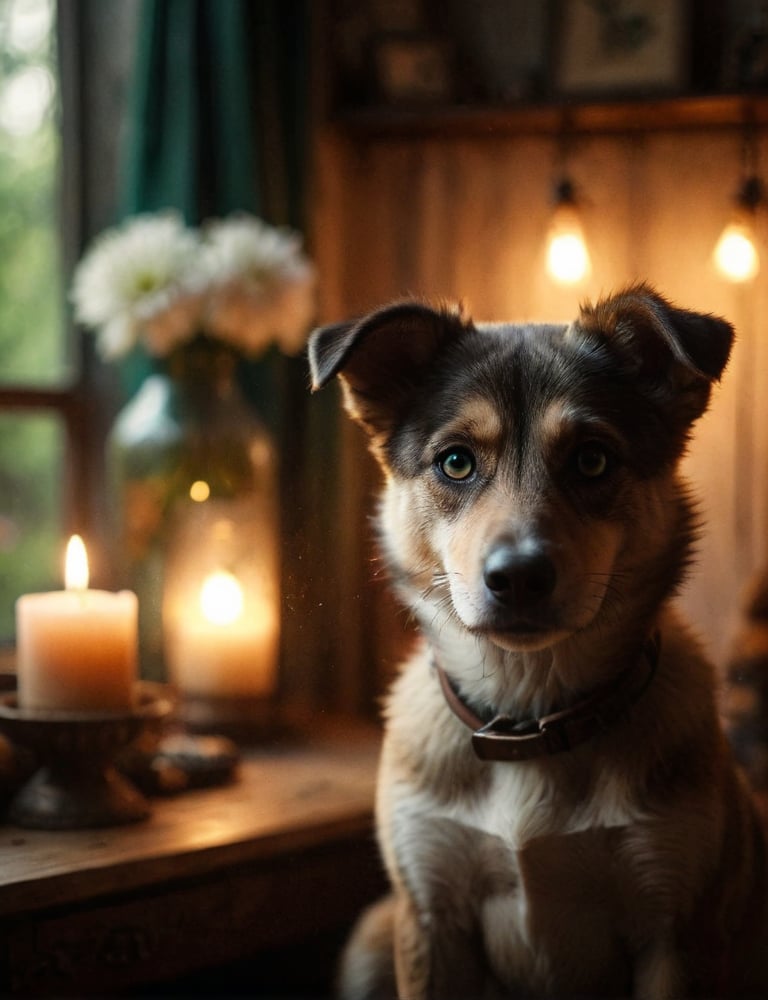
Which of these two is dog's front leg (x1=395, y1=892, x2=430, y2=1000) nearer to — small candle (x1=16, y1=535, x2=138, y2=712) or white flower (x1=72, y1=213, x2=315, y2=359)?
small candle (x1=16, y1=535, x2=138, y2=712)

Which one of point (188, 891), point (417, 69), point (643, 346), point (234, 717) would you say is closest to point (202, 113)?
point (417, 69)

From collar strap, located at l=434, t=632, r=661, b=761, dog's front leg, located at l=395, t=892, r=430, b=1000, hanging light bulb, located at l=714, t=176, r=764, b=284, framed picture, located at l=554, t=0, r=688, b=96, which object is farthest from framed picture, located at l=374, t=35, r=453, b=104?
dog's front leg, located at l=395, t=892, r=430, b=1000

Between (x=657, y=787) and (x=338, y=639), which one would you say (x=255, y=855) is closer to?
(x=657, y=787)

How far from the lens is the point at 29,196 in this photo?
2.77 meters

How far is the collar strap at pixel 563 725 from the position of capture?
4.47 feet

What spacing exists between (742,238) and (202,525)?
4.06 feet

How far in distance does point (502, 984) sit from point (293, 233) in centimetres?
187

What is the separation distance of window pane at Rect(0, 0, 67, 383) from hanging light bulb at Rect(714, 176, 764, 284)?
1.48 metres

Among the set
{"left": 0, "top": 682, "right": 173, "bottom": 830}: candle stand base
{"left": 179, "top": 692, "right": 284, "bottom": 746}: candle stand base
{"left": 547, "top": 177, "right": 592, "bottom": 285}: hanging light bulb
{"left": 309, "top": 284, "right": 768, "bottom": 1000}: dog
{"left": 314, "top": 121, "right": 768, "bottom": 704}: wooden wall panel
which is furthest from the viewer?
{"left": 314, "top": 121, "right": 768, "bottom": 704}: wooden wall panel

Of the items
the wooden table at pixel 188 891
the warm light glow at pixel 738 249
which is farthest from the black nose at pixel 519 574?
the warm light glow at pixel 738 249

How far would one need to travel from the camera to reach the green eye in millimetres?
1361

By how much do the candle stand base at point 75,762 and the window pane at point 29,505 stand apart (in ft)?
3.49

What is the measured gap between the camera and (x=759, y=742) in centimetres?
240

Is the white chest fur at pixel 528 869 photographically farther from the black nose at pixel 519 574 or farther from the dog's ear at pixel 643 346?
the dog's ear at pixel 643 346
